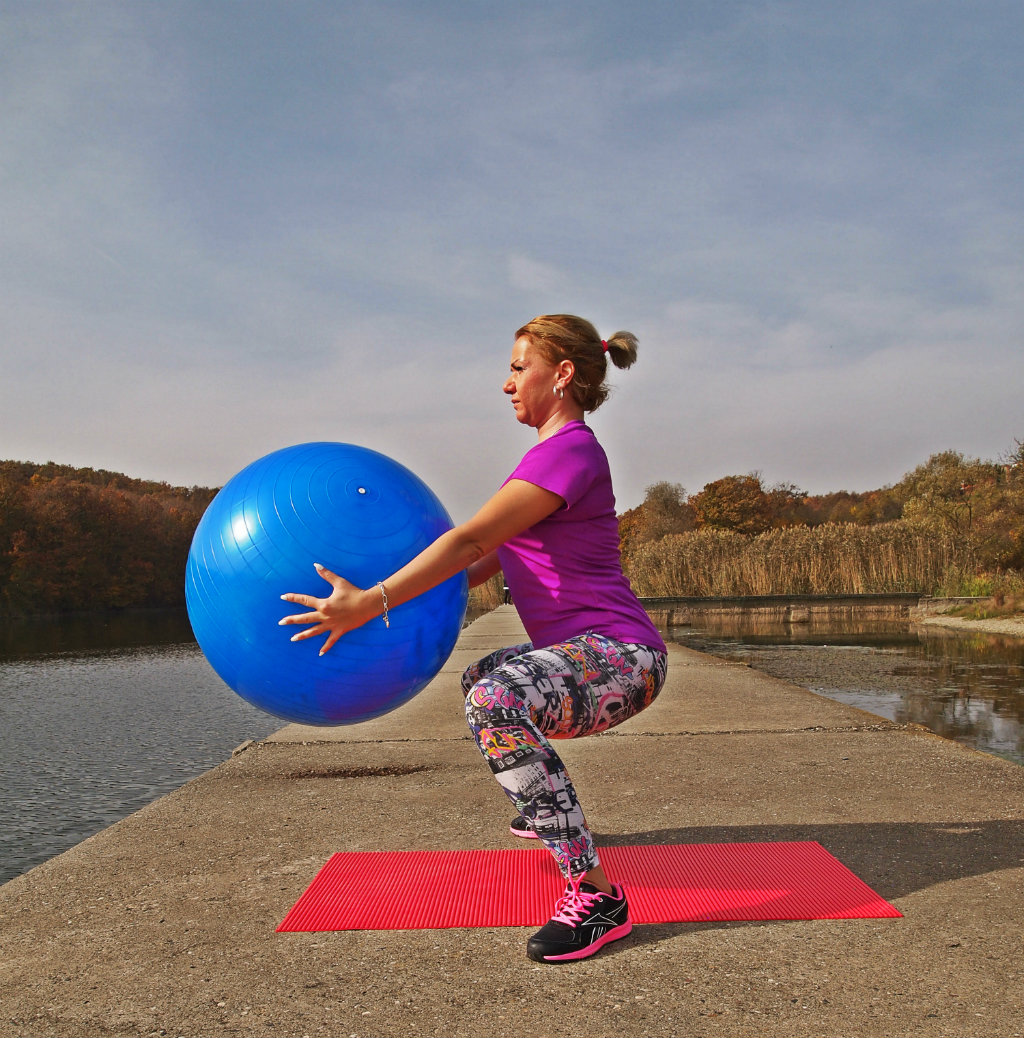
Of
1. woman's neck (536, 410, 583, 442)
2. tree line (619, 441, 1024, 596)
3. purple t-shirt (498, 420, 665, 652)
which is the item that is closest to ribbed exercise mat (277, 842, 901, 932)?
purple t-shirt (498, 420, 665, 652)

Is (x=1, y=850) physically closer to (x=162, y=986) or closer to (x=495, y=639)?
(x=162, y=986)

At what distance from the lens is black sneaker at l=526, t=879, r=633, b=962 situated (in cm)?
226

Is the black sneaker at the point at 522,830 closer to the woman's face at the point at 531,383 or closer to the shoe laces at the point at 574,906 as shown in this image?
the shoe laces at the point at 574,906

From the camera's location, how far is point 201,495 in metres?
70.2

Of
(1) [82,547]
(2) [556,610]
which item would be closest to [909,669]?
(2) [556,610]

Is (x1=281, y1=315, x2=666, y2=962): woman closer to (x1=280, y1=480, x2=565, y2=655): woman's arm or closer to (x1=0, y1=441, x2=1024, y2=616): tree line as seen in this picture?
(x1=280, y1=480, x2=565, y2=655): woman's arm

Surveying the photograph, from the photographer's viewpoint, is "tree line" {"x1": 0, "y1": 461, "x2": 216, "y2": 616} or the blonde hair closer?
the blonde hair

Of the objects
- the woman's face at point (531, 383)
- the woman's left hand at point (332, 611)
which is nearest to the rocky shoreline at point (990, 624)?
the woman's face at point (531, 383)

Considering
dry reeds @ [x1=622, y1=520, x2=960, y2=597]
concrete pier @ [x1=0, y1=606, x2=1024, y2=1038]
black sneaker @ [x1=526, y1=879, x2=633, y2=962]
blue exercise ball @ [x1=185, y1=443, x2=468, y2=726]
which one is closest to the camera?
concrete pier @ [x1=0, y1=606, x2=1024, y2=1038]

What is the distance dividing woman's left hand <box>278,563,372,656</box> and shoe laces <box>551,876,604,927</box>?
930 millimetres

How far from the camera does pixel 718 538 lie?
91.4 ft

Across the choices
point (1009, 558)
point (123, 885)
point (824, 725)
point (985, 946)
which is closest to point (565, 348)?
point (985, 946)

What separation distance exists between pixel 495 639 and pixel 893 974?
11139mm

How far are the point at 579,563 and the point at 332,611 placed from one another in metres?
0.74
